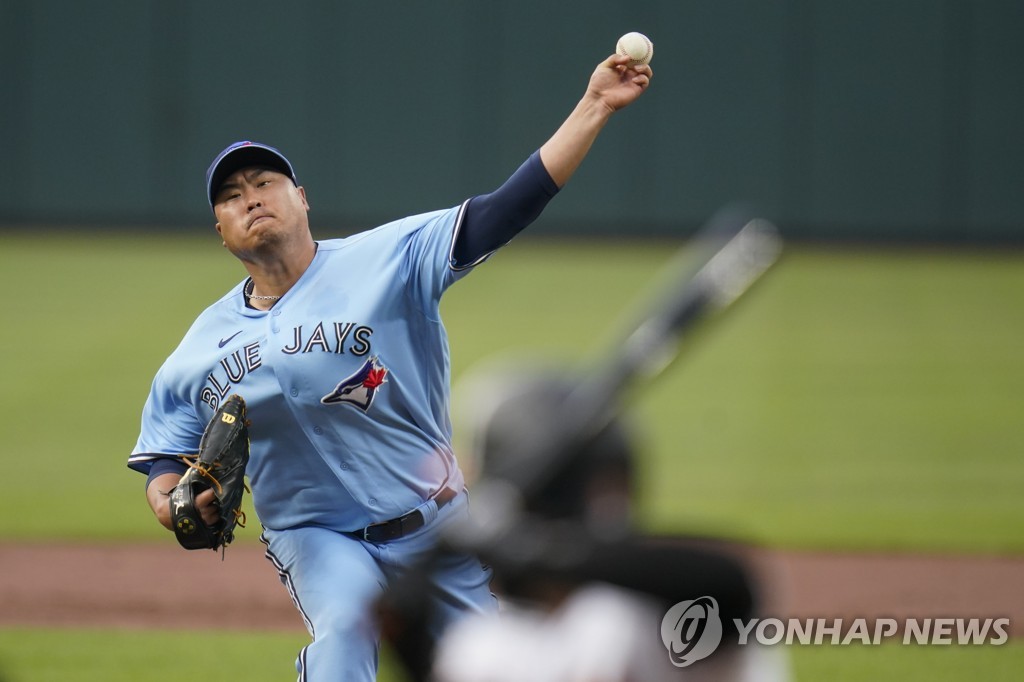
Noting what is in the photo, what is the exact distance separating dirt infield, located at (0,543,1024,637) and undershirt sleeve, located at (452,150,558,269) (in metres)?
3.57

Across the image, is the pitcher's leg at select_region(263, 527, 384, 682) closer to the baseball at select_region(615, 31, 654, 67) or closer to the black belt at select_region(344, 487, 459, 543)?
the black belt at select_region(344, 487, 459, 543)

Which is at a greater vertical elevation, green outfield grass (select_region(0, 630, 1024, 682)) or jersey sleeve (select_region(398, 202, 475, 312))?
jersey sleeve (select_region(398, 202, 475, 312))

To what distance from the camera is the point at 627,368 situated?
2.22 meters

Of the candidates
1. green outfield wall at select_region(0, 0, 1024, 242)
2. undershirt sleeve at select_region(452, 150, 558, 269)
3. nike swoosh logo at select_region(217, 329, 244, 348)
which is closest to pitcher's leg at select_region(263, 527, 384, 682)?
nike swoosh logo at select_region(217, 329, 244, 348)

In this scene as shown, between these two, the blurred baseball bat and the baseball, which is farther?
the baseball

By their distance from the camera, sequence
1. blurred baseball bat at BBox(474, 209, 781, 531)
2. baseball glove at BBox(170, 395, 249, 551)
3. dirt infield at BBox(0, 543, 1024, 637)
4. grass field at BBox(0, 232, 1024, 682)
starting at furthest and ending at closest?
grass field at BBox(0, 232, 1024, 682)
dirt infield at BBox(0, 543, 1024, 637)
baseball glove at BBox(170, 395, 249, 551)
blurred baseball bat at BBox(474, 209, 781, 531)

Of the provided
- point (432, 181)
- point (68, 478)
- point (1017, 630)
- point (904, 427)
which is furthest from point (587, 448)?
point (432, 181)

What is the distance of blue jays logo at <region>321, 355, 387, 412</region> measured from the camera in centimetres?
394

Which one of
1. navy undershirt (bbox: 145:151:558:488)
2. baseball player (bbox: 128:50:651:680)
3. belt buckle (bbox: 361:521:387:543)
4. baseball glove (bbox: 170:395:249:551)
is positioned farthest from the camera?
belt buckle (bbox: 361:521:387:543)

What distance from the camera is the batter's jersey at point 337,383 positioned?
13.0ft

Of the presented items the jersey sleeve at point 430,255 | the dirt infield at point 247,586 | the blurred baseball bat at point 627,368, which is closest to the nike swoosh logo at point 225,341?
the jersey sleeve at point 430,255

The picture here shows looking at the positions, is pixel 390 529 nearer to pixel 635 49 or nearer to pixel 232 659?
pixel 635 49

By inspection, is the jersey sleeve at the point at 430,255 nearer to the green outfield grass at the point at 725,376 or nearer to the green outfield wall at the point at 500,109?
the green outfield grass at the point at 725,376

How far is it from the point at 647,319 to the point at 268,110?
67.8ft
